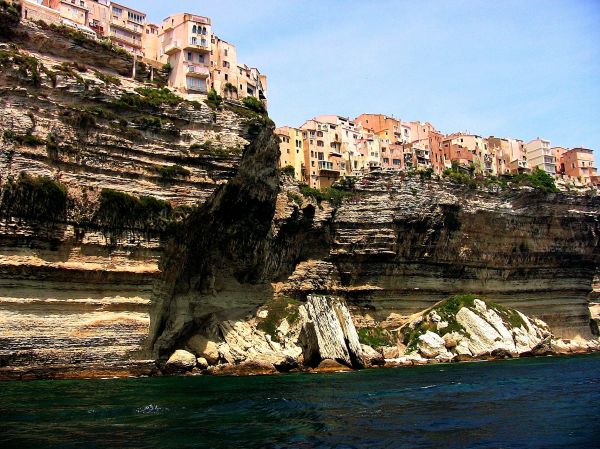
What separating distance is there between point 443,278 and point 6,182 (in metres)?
41.1

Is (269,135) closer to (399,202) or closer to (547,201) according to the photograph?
(399,202)

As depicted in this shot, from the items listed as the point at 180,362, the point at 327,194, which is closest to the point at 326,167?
the point at 327,194

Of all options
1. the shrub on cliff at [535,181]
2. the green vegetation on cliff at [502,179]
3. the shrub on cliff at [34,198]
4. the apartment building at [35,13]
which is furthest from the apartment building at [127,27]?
the shrub on cliff at [535,181]

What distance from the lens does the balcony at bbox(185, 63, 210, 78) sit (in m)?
52.1

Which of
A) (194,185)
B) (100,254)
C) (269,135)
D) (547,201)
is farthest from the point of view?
(547,201)

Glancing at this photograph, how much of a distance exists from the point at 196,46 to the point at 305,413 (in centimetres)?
3825

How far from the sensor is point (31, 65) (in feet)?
127

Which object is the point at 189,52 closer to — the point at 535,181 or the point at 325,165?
the point at 325,165

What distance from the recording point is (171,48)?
5328 cm

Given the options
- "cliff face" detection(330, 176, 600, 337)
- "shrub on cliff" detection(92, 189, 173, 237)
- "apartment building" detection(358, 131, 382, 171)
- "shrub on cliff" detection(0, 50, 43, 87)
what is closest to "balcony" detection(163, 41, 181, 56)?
"shrub on cliff" detection(0, 50, 43, 87)

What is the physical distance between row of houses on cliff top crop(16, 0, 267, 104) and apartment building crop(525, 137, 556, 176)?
51.4 metres

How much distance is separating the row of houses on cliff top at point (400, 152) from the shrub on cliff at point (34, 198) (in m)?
29.3

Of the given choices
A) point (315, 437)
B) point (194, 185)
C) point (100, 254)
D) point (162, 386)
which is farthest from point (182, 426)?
point (194, 185)

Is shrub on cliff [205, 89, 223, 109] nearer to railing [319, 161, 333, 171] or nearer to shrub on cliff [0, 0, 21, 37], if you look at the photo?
shrub on cliff [0, 0, 21, 37]
